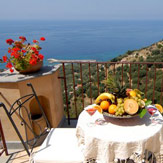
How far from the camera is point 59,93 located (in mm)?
3383

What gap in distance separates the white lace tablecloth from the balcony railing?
56 centimetres

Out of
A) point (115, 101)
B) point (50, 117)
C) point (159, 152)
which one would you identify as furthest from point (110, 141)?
point (50, 117)

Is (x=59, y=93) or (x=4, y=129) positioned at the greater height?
(x=59, y=93)

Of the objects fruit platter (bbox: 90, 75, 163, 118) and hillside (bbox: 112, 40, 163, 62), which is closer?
fruit platter (bbox: 90, 75, 163, 118)

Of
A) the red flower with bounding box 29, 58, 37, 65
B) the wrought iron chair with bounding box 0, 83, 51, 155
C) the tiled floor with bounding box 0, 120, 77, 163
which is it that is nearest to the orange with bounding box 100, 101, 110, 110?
the wrought iron chair with bounding box 0, 83, 51, 155

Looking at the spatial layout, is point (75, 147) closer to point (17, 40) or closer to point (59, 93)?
point (59, 93)

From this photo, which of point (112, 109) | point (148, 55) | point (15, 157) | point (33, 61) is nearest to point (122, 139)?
point (112, 109)

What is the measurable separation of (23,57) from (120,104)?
1698 millimetres

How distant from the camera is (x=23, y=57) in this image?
2625 mm

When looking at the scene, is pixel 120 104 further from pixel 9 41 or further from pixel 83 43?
pixel 83 43

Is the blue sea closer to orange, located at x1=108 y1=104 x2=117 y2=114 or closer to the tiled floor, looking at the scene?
the tiled floor

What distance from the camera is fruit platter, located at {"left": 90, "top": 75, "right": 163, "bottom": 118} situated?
1616 mm

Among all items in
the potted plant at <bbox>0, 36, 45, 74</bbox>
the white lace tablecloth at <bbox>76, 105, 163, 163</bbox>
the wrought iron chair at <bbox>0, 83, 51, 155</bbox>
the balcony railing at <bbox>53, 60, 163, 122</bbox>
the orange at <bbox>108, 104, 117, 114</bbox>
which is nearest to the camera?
the white lace tablecloth at <bbox>76, 105, 163, 163</bbox>

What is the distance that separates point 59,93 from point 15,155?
1.30 m
